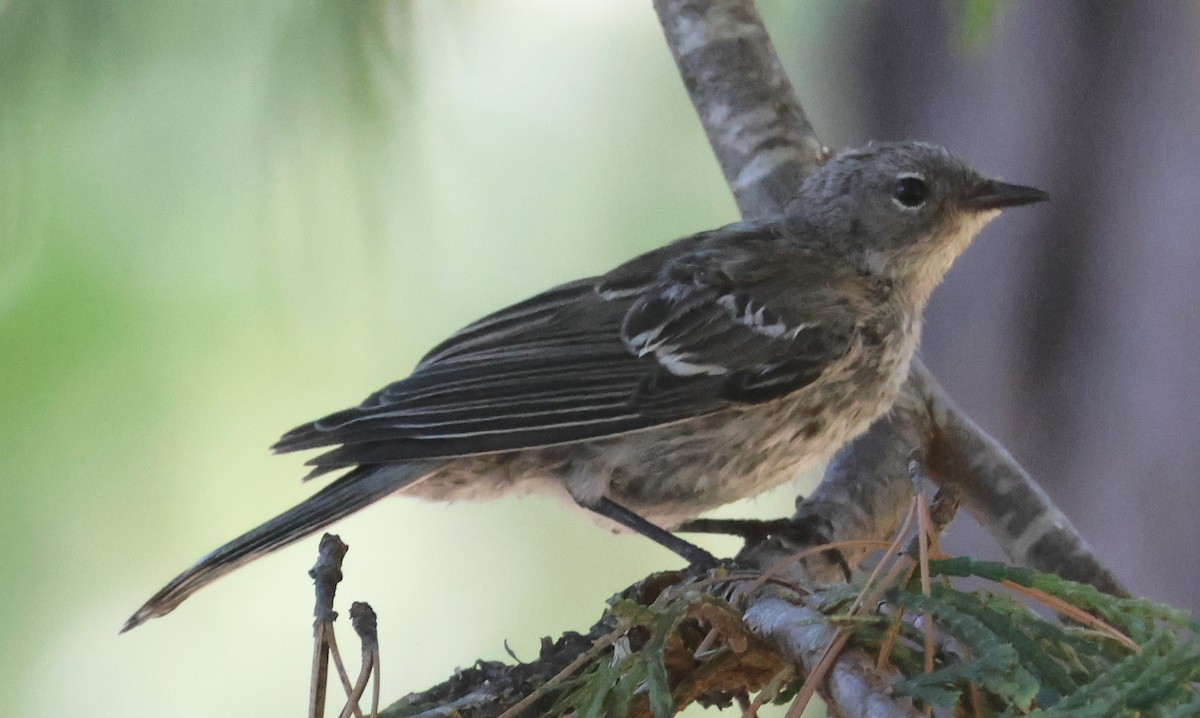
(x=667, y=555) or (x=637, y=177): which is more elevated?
(x=637, y=177)

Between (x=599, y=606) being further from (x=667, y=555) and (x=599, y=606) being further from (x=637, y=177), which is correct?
(x=637, y=177)

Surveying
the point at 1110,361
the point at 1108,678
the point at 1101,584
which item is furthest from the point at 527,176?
the point at 1108,678

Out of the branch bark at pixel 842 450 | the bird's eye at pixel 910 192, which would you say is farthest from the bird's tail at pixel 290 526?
the bird's eye at pixel 910 192

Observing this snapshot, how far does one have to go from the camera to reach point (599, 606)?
2207 mm

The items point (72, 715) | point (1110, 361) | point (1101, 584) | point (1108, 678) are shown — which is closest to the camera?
point (1108, 678)

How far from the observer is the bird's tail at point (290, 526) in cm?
107

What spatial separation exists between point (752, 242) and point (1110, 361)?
2.77 ft

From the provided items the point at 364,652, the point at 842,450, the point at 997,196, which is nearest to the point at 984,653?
the point at 364,652

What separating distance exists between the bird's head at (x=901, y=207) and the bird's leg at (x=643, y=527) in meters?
0.58

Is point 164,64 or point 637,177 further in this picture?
point 637,177

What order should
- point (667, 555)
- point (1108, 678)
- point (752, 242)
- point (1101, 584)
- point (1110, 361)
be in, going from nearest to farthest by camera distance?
point (1108, 678)
point (1101, 584)
point (752, 242)
point (1110, 361)
point (667, 555)

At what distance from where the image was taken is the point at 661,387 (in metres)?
1.32

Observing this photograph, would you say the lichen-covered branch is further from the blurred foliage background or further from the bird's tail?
the bird's tail

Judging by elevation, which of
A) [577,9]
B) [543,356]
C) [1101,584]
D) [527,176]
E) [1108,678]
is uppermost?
[577,9]
